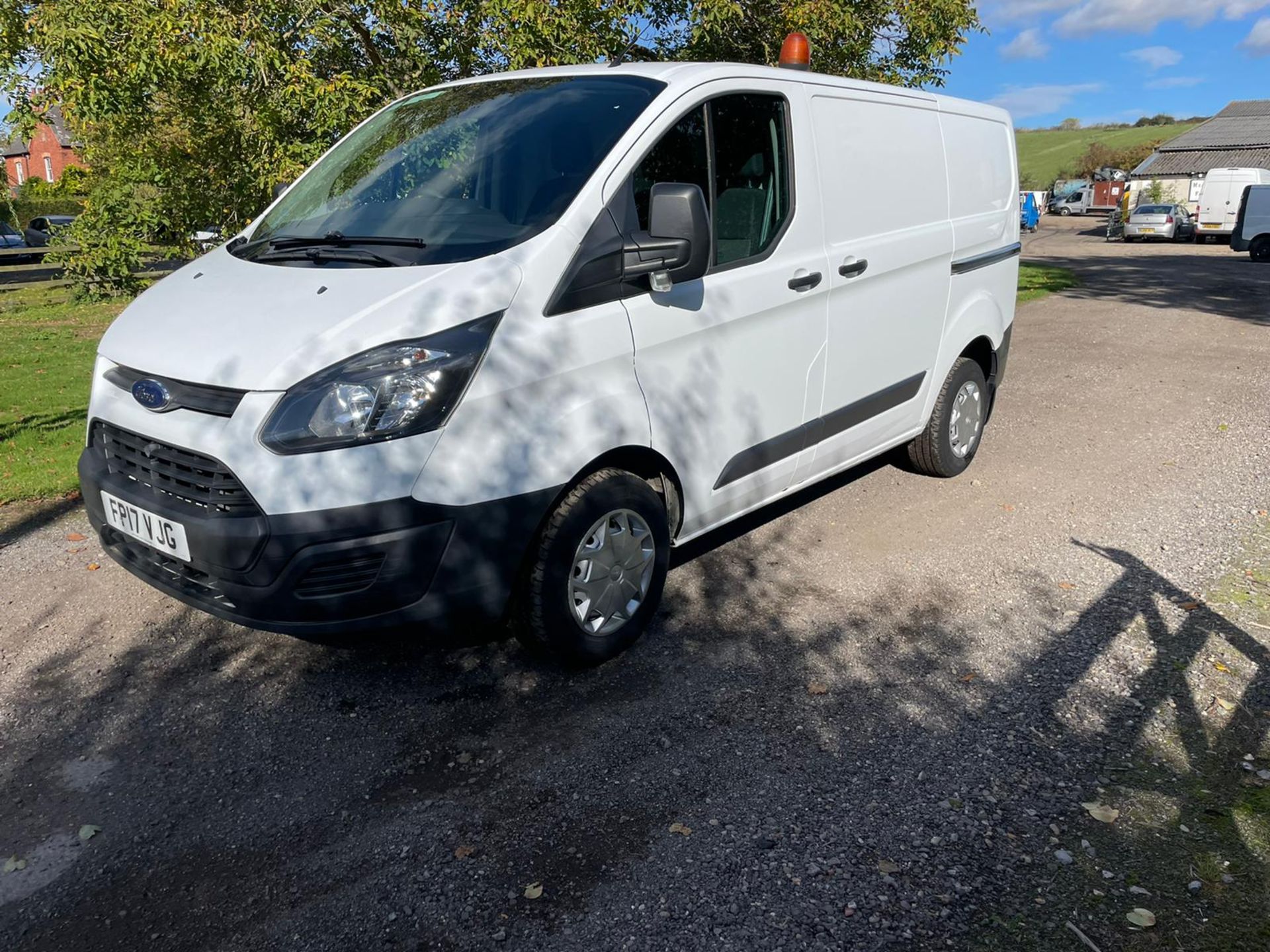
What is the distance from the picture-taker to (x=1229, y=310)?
14.7m

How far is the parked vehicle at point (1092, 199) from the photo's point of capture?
6525 cm

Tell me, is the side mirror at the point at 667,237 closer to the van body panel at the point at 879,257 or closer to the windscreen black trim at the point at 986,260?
the van body panel at the point at 879,257

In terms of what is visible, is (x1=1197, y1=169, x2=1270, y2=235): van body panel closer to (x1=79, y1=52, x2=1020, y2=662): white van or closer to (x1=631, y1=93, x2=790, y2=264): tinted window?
(x1=79, y1=52, x2=1020, y2=662): white van

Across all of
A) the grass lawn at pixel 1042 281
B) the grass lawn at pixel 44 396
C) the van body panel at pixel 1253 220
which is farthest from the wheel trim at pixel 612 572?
the van body panel at pixel 1253 220

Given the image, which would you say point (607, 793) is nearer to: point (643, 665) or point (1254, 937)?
point (643, 665)

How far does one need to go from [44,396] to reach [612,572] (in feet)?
23.8

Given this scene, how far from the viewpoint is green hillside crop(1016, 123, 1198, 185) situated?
97.9 m

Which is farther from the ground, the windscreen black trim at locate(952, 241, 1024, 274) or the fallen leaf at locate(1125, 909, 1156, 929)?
the windscreen black trim at locate(952, 241, 1024, 274)

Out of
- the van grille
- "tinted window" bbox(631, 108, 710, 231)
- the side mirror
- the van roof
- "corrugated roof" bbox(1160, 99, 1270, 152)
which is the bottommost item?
the van grille

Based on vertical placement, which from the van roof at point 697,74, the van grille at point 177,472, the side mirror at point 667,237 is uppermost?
the van roof at point 697,74

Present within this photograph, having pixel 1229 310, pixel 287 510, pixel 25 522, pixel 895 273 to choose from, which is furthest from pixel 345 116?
pixel 1229 310

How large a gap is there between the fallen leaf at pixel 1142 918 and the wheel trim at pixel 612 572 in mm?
1886

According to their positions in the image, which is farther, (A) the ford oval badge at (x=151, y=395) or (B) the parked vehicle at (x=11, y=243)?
(B) the parked vehicle at (x=11, y=243)

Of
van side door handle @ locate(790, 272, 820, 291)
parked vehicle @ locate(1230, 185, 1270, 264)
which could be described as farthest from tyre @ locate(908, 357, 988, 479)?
parked vehicle @ locate(1230, 185, 1270, 264)
